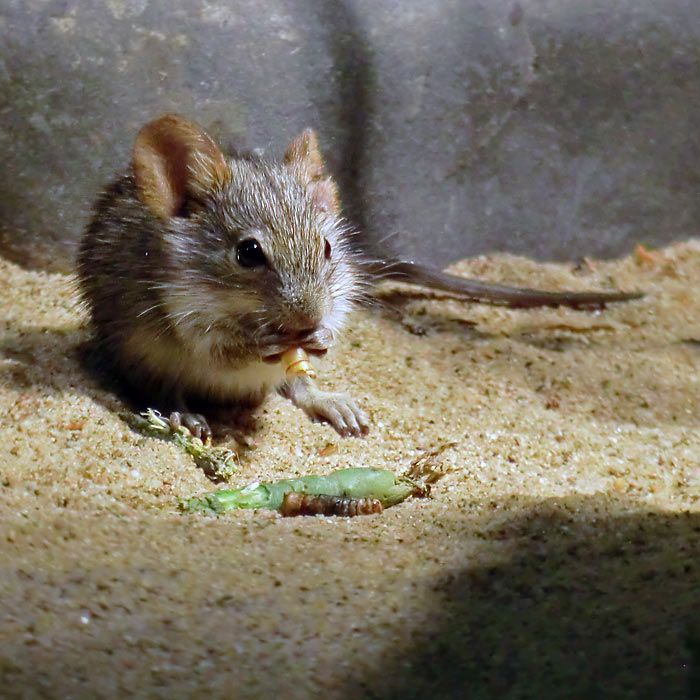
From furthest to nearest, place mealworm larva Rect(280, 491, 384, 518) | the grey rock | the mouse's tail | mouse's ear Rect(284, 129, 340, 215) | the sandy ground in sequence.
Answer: the mouse's tail < the grey rock < mouse's ear Rect(284, 129, 340, 215) < mealworm larva Rect(280, 491, 384, 518) < the sandy ground

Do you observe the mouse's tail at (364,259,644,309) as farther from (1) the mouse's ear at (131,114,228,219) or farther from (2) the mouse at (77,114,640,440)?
(1) the mouse's ear at (131,114,228,219)

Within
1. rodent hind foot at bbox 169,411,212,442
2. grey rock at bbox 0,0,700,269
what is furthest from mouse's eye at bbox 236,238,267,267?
grey rock at bbox 0,0,700,269

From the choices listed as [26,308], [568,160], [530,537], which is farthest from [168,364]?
[568,160]

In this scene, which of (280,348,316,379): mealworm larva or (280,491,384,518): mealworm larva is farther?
(280,348,316,379): mealworm larva

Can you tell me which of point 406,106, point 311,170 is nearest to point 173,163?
point 311,170

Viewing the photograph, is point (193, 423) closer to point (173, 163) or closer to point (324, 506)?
point (324, 506)

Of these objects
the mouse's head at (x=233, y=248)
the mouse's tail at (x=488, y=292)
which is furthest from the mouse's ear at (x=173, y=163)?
the mouse's tail at (x=488, y=292)
